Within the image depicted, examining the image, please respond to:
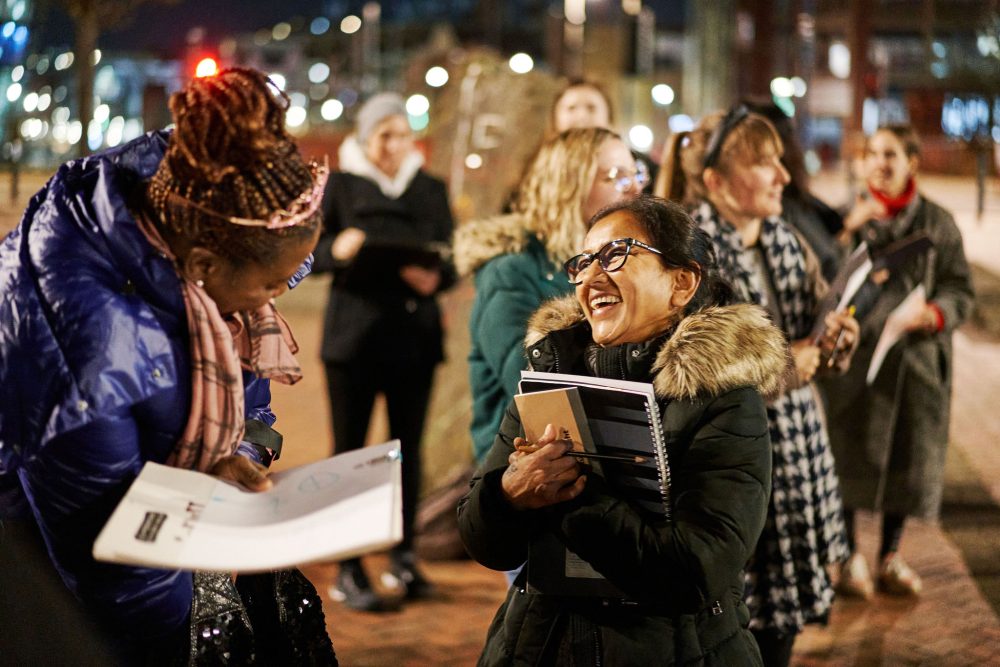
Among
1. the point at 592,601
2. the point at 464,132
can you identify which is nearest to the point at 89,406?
the point at 592,601

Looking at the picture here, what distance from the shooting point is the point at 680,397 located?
7.90 feet

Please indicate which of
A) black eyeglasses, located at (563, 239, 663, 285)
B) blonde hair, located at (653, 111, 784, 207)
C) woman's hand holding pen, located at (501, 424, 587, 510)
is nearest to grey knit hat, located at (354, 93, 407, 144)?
blonde hair, located at (653, 111, 784, 207)

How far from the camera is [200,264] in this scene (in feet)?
6.40

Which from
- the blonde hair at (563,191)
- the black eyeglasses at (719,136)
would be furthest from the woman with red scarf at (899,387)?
the blonde hair at (563,191)

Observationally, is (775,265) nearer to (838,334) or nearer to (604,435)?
(838,334)

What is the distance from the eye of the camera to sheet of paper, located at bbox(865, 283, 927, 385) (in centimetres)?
486

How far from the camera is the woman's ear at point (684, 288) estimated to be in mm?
2623

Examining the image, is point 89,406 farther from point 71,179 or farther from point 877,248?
point 877,248

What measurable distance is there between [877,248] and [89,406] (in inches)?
181

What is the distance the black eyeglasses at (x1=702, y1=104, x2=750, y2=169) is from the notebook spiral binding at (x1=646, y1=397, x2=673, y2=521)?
181cm

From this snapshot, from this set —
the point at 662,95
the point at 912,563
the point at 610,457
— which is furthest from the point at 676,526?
the point at 662,95

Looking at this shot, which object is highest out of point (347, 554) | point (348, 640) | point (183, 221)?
point (183, 221)

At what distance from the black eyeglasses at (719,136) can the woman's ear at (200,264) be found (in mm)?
2390

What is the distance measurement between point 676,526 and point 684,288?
0.59 meters
